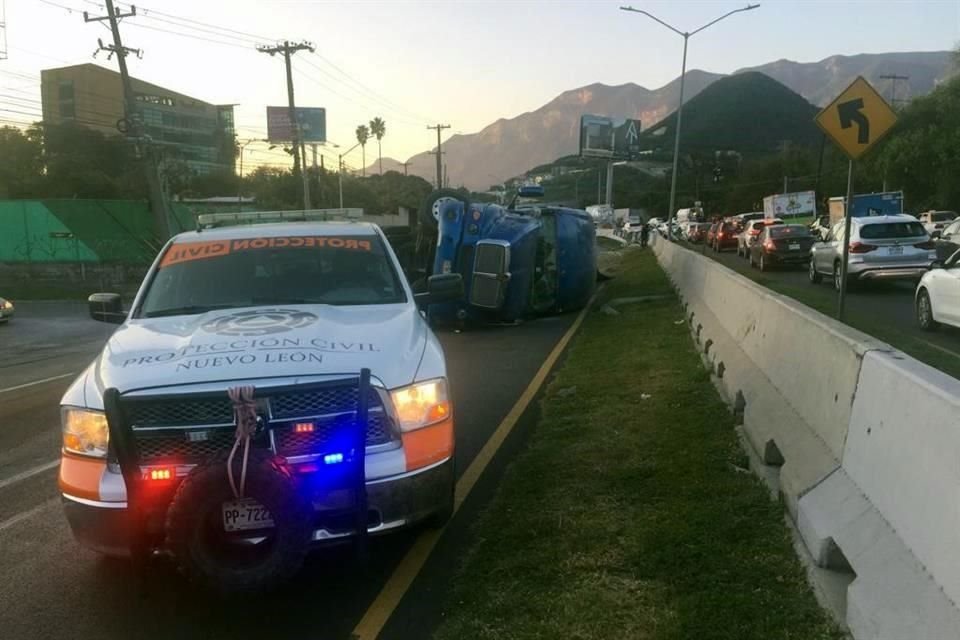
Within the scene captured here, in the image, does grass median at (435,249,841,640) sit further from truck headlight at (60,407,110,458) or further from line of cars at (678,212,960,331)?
line of cars at (678,212,960,331)

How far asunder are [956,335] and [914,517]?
1101 cm

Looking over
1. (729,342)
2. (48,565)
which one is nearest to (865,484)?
(48,565)

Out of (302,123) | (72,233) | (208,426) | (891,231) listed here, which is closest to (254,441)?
(208,426)

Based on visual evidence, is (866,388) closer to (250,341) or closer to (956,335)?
(250,341)

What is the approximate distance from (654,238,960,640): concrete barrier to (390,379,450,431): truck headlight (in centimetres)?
192

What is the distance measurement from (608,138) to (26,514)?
92031 mm

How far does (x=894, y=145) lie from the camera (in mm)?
55188

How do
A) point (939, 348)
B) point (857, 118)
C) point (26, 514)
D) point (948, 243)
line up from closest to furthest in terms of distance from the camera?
point (26, 514) → point (857, 118) → point (939, 348) → point (948, 243)

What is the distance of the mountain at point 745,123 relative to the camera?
550 ft

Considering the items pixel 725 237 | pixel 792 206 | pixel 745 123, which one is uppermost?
pixel 745 123

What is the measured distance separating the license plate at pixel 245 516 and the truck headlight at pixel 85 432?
33.0 inches

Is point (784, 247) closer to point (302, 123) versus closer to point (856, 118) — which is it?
point (856, 118)

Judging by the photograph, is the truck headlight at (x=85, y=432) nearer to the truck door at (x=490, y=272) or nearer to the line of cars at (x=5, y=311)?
the truck door at (x=490, y=272)

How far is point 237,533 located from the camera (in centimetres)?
368
